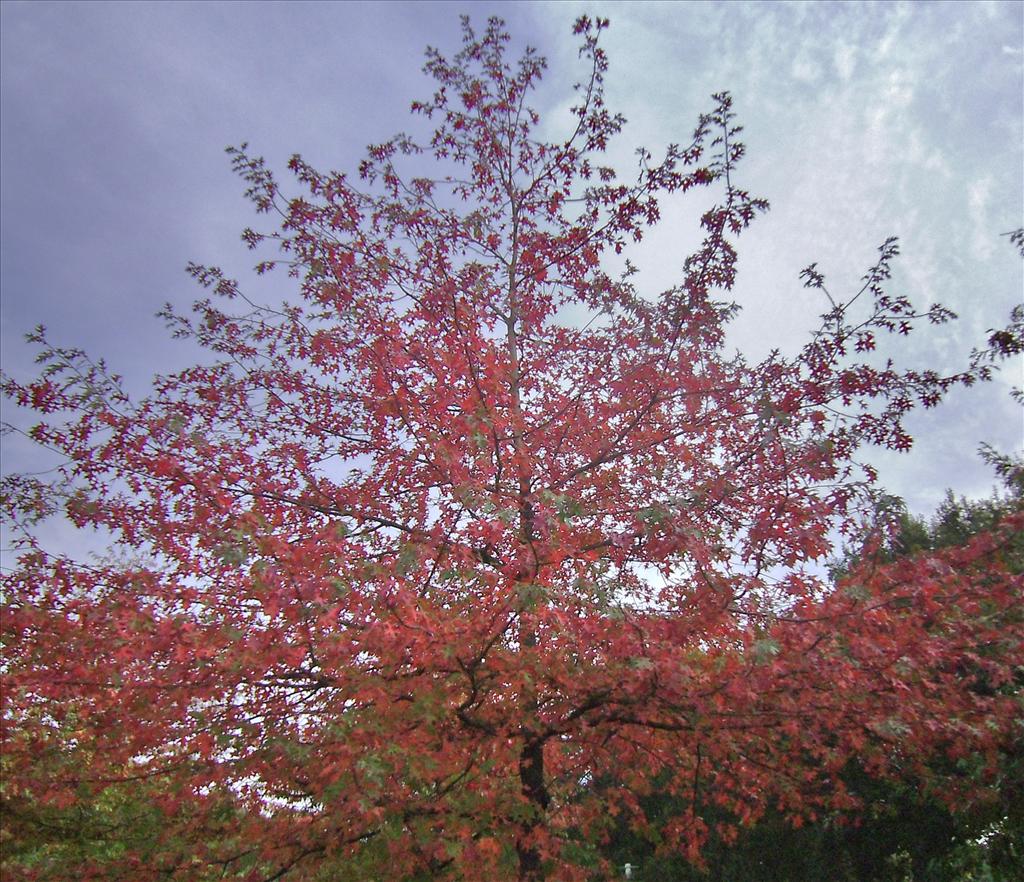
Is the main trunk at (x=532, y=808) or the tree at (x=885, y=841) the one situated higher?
the main trunk at (x=532, y=808)

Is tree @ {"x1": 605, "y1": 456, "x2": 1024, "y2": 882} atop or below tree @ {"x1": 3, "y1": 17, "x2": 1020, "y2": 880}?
below

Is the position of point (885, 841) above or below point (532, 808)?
below

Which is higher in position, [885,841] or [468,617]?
[468,617]

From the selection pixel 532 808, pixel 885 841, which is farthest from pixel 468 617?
pixel 885 841

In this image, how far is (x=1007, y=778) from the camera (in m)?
9.62

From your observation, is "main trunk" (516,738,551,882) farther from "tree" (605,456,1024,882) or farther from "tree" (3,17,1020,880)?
"tree" (605,456,1024,882)

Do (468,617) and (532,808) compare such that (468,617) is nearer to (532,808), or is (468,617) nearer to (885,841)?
(532,808)

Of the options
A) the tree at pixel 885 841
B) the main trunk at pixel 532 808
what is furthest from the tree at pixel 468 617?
the tree at pixel 885 841

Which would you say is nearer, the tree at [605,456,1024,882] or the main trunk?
the main trunk

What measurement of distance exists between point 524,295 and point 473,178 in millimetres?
2083

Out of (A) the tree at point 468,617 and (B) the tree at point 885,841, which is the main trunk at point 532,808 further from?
(B) the tree at point 885,841

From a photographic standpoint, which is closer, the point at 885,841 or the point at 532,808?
the point at 532,808

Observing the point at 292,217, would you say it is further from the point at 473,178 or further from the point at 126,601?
the point at 126,601

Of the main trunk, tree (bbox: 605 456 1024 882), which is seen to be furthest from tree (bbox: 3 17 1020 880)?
tree (bbox: 605 456 1024 882)
